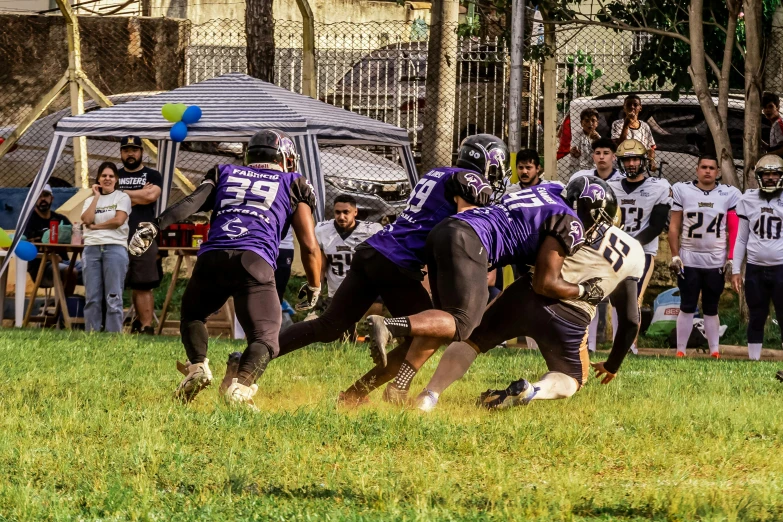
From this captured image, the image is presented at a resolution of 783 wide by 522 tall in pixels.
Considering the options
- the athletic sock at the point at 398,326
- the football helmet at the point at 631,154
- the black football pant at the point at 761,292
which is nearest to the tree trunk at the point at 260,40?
the football helmet at the point at 631,154

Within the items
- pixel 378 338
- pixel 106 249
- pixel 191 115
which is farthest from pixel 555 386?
pixel 191 115

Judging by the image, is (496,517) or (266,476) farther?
(266,476)

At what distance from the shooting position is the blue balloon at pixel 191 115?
13.9 m

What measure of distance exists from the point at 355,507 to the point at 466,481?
2.35 feet

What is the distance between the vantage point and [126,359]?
1016 cm

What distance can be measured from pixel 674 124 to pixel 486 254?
38.2ft

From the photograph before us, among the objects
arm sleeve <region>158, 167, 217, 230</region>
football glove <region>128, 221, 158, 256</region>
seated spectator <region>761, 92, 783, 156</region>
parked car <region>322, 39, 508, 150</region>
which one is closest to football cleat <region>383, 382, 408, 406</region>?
arm sleeve <region>158, 167, 217, 230</region>

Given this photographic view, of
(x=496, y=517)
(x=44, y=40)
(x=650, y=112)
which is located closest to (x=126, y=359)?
(x=496, y=517)

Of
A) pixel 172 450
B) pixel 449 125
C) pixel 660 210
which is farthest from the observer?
pixel 449 125

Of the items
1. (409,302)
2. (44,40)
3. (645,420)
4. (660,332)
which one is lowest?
(660,332)

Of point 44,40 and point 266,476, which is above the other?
point 44,40

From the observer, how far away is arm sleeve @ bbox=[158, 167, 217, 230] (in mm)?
7289

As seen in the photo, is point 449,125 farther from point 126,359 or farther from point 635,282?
point 635,282

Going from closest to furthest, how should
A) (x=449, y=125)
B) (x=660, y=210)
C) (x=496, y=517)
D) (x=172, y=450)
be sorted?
(x=496, y=517) → (x=172, y=450) → (x=660, y=210) → (x=449, y=125)
